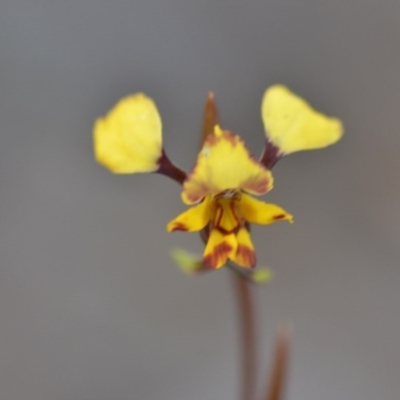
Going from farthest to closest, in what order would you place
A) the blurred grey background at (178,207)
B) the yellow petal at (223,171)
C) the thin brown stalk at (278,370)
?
the blurred grey background at (178,207), the thin brown stalk at (278,370), the yellow petal at (223,171)

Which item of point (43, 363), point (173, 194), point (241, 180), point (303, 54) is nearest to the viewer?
point (241, 180)

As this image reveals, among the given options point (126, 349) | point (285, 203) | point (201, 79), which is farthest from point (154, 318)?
point (201, 79)

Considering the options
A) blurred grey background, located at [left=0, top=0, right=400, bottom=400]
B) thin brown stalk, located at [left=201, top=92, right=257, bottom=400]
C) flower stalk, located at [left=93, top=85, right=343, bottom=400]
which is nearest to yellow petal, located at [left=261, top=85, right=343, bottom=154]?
flower stalk, located at [left=93, top=85, right=343, bottom=400]

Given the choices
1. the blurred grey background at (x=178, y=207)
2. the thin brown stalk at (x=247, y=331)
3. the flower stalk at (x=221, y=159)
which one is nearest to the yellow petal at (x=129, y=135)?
the flower stalk at (x=221, y=159)

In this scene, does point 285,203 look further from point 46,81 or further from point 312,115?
point 312,115

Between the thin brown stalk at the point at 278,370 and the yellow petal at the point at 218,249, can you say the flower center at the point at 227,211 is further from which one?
the thin brown stalk at the point at 278,370

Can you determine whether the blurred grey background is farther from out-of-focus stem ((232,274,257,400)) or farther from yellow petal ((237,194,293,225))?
yellow petal ((237,194,293,225))
